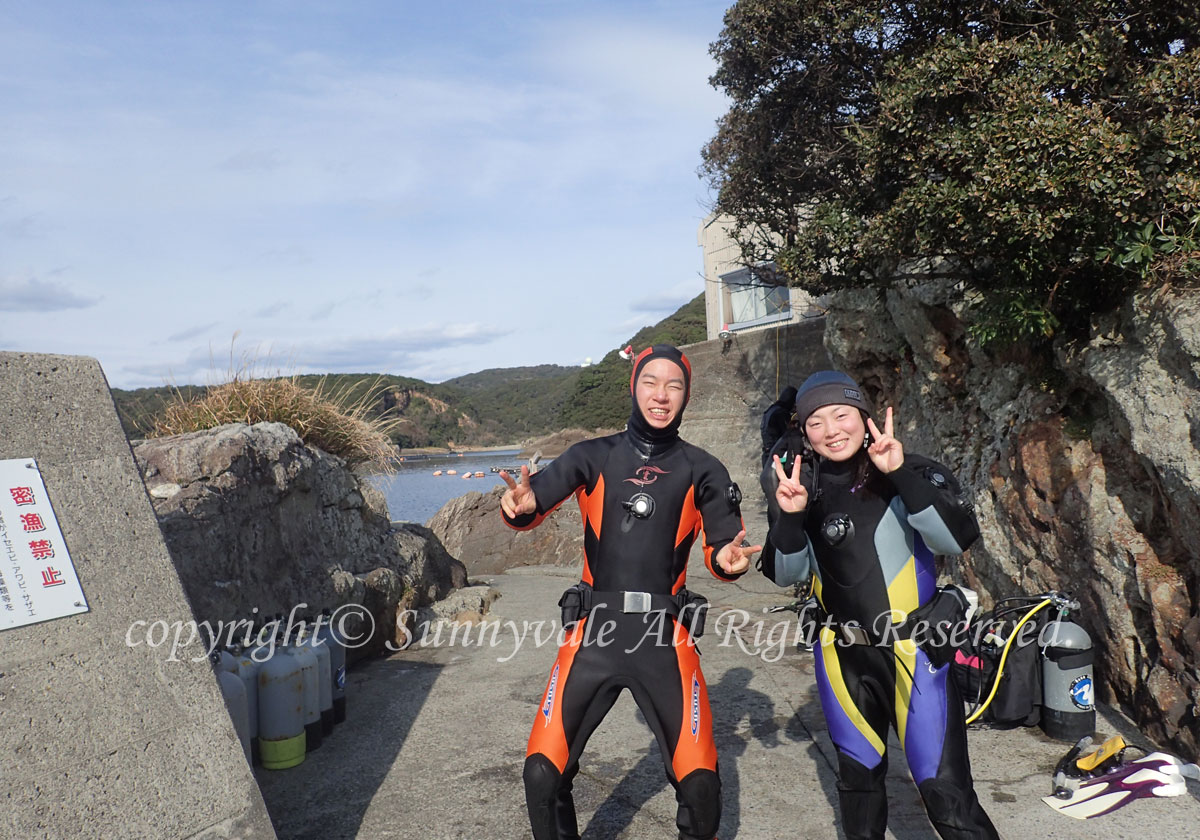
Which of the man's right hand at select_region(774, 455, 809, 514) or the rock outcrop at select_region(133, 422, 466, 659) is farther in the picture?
the rock outcrop at select_region(133, 422, 466, 659)

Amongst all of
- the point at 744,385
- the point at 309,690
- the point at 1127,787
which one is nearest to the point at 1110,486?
the point at 1127,787

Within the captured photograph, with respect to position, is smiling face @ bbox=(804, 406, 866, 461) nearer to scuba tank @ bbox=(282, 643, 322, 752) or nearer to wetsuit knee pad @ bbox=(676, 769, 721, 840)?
wetsuit knee pad @ bbox=(676, 769, 721, 840)

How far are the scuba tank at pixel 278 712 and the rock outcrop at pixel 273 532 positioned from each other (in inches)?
24.7

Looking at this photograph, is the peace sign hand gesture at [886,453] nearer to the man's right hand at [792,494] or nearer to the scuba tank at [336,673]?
the man's right hand at [792,494]

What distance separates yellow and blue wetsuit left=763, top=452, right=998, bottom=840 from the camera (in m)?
2.99

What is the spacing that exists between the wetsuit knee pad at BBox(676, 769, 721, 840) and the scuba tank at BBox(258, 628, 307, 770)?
8.65 ft

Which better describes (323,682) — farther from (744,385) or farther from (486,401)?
(486,401)

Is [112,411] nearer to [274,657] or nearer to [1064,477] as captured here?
[274,657]

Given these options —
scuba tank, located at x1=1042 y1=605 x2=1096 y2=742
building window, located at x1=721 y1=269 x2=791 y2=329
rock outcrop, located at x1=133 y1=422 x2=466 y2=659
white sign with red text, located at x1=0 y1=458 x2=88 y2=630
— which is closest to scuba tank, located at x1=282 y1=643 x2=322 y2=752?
rock outcrop, located at x1=133 y1=422 x2=466 y2=659

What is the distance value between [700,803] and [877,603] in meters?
0.98

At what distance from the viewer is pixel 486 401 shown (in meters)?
92.2

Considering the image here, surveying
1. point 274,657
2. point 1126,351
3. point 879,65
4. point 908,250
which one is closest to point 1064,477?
point 1126,351

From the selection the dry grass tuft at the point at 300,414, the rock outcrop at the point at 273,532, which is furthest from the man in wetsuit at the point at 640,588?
the dry grass tuft at the point at 300,414

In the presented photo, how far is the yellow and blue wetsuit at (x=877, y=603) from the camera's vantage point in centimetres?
299
